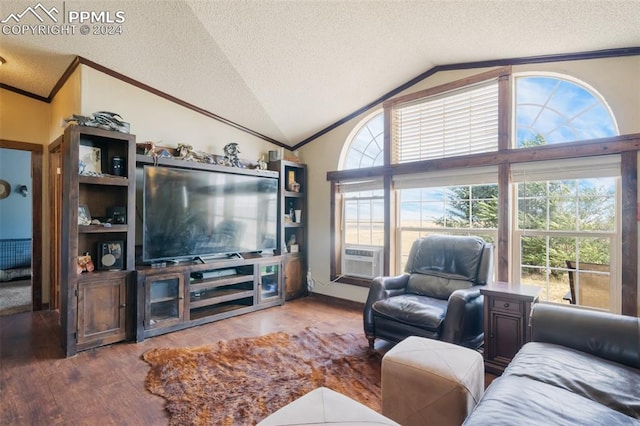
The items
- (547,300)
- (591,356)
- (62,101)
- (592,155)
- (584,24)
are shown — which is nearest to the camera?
(591,356)

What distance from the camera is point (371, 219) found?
437 cm

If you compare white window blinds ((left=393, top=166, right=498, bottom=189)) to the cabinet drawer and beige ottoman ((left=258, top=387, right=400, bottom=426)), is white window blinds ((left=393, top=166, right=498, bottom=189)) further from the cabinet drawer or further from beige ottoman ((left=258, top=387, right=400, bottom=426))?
beige ottoman ((left=258, top=387, right=400, bottom=426))

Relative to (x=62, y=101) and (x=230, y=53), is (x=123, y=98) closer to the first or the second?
(x=62, y=101)

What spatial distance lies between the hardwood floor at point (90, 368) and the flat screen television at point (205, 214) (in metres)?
0.87

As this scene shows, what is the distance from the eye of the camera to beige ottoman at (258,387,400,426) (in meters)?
1.26

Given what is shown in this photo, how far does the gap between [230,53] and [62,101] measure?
6.89ft

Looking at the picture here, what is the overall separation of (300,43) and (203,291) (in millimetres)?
2958

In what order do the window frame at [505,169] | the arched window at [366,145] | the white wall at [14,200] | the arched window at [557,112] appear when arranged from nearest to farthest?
the window frame at [505,169] → the arched window at [557,112] → the arched window at [366,145] → the white wall at [14,200]

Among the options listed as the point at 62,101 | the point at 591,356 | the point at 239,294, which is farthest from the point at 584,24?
the point at 62,101

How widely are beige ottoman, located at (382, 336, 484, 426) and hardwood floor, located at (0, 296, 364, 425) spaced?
135 centimetres

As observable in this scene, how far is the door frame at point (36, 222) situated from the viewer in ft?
13.2

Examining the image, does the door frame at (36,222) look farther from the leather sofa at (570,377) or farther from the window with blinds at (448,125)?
the leather sofa at (570,377)

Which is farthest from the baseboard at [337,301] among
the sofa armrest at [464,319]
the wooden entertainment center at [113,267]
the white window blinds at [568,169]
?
the white window blinds at [568,169]

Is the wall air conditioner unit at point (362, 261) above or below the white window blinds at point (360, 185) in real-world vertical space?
below
